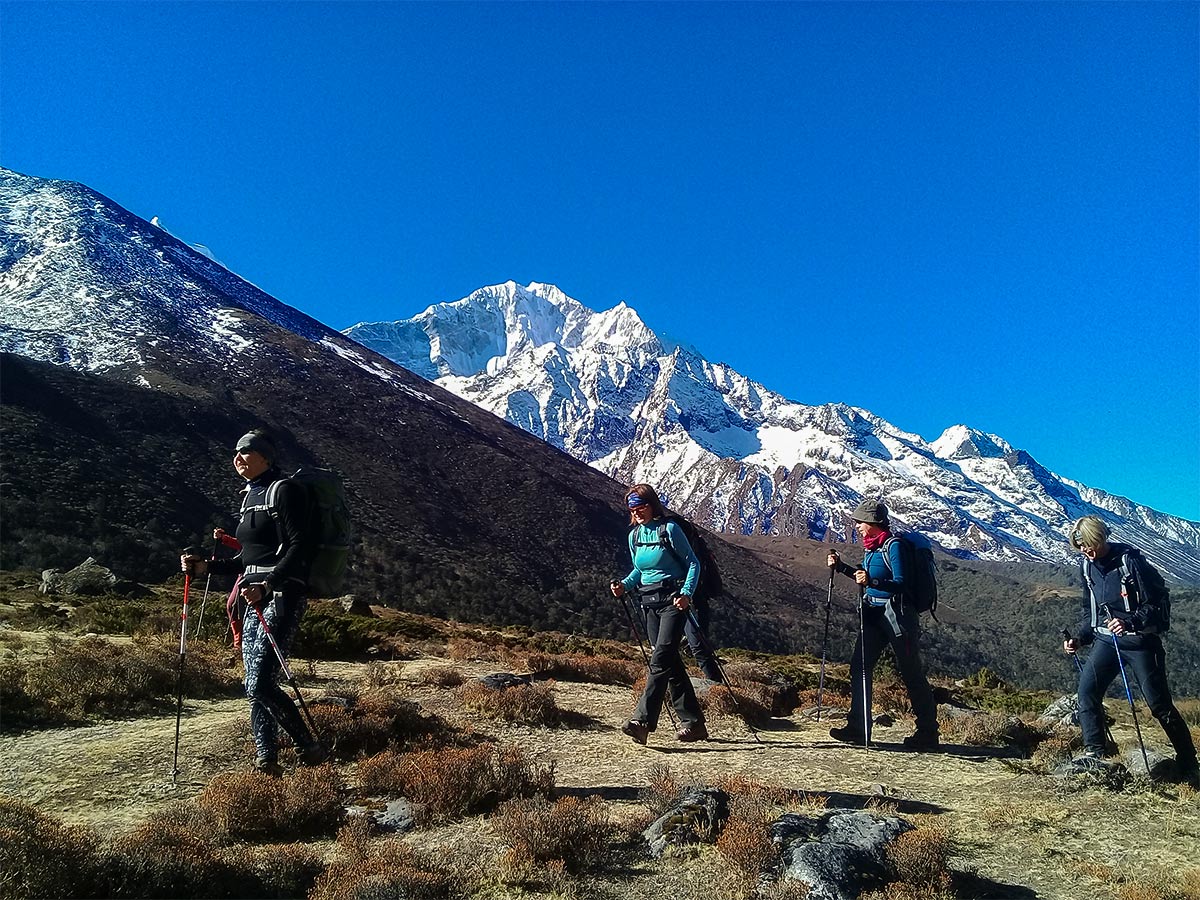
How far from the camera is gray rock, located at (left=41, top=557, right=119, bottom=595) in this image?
20.1 m

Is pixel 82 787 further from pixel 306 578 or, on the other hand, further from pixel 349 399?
pixel 349 399

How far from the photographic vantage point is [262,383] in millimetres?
74312

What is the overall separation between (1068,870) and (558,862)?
3.11 m

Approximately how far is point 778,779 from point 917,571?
2562mm

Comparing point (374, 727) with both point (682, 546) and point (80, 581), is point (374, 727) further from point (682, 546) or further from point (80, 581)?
point (80, 581)

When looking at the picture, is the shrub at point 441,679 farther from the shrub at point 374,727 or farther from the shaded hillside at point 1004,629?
the shaded hillside at point 1004,629

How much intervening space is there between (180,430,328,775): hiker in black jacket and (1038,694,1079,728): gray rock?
31.9 ft

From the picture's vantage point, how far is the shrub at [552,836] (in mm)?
3936

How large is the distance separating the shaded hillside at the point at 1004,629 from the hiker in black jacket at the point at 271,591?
6397 centimetres

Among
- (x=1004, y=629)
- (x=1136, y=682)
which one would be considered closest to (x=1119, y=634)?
(x=1136, y=682)

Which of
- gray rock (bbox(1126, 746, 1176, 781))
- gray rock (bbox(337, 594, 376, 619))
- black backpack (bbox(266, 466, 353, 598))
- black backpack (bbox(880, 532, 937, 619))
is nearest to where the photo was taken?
black backpack (bbox(266, 466, 353, 598))

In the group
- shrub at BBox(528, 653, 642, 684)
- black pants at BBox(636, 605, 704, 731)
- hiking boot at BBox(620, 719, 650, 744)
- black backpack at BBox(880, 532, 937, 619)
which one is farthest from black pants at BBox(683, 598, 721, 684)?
shrub at BBox(528, 653, 642, 684)

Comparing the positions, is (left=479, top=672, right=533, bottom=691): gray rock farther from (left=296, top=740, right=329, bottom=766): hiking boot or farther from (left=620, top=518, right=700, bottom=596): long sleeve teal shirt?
(left=296, top=740, right=329, bottom=766): hiking boot

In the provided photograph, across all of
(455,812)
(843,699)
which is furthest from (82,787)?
(843,699)
